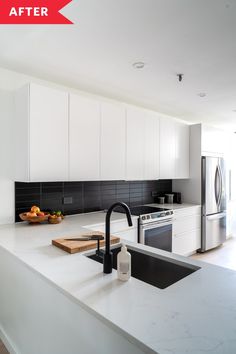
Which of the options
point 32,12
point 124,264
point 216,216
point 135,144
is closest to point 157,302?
point 124,264

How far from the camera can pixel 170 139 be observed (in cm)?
405

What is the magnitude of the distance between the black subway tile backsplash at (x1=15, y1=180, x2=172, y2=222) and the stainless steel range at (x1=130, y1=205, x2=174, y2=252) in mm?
501

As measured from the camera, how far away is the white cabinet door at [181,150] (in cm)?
419

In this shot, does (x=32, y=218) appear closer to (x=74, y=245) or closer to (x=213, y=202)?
(x=74, y=245)

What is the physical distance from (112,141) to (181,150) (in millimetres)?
1654

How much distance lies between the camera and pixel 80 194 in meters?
3.27

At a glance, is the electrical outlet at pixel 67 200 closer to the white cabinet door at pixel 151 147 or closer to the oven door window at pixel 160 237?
the oven door window at pixel 160 237

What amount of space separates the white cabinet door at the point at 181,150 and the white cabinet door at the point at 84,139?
1.74 meters

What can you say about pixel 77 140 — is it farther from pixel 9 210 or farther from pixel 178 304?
pixel 178 304

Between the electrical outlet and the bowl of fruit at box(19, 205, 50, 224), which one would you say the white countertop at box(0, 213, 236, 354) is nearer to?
the bowl of fruit at box(19, 205, 50, 224)

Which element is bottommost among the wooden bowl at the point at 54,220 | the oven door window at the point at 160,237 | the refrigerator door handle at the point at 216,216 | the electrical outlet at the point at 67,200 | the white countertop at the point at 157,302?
the oven door window at the point at 160,237

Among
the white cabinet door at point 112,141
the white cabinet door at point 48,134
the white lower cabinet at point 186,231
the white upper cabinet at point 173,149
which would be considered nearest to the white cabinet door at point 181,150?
the white upper cabinet at point 173,149

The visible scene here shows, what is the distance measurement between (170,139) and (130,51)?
2.08m

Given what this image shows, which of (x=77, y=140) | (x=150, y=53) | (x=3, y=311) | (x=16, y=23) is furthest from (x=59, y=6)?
(x=3, y=311)
